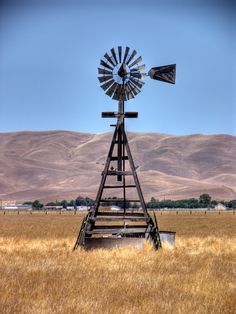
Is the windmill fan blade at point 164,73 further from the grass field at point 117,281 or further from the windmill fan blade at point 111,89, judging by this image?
the grass field at point 117,281

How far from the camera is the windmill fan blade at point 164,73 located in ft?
68.0

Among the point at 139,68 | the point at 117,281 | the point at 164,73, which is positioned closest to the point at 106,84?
the point at 139,68

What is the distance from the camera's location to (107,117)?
20641 mm

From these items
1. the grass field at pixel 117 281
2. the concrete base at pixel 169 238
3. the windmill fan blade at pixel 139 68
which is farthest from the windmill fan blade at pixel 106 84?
the grass field at pixel 117 281

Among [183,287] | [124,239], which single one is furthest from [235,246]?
[183,287]

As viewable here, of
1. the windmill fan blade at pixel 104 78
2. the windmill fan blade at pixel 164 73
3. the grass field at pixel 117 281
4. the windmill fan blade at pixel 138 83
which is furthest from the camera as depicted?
the windmill fan blade at pixel 164 73

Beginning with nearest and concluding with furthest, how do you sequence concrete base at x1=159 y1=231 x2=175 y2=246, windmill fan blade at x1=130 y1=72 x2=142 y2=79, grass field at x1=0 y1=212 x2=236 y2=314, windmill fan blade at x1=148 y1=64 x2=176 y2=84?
grass field at x1=0 y1=212 x2=236 y2=314 → concrete base at x1=159 y1=231 x2=175 y2=246 → windmill fan blade at x1=130 y1=72 x2=142 y2=79 → windmill fan blade at x1=148 y1=64 x2=176 y2=84

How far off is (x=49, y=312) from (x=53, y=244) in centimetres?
1255

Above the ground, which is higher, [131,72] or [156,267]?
[131,72]

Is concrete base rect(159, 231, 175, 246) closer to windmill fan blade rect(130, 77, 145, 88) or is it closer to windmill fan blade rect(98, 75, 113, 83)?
windmill fan blade rect(130, 77, 145, 88)

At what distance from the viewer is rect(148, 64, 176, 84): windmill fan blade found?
2073 centimetres

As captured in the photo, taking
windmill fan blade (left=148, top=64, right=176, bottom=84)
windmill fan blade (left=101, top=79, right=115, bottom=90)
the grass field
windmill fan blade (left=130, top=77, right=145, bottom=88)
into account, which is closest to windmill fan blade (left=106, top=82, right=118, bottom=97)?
windmill fan blade (left=101, top=79, right=115, bottom=90)

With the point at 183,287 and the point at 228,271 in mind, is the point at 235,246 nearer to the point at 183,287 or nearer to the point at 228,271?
the point at 228,271

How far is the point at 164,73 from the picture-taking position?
2077 centimetres
